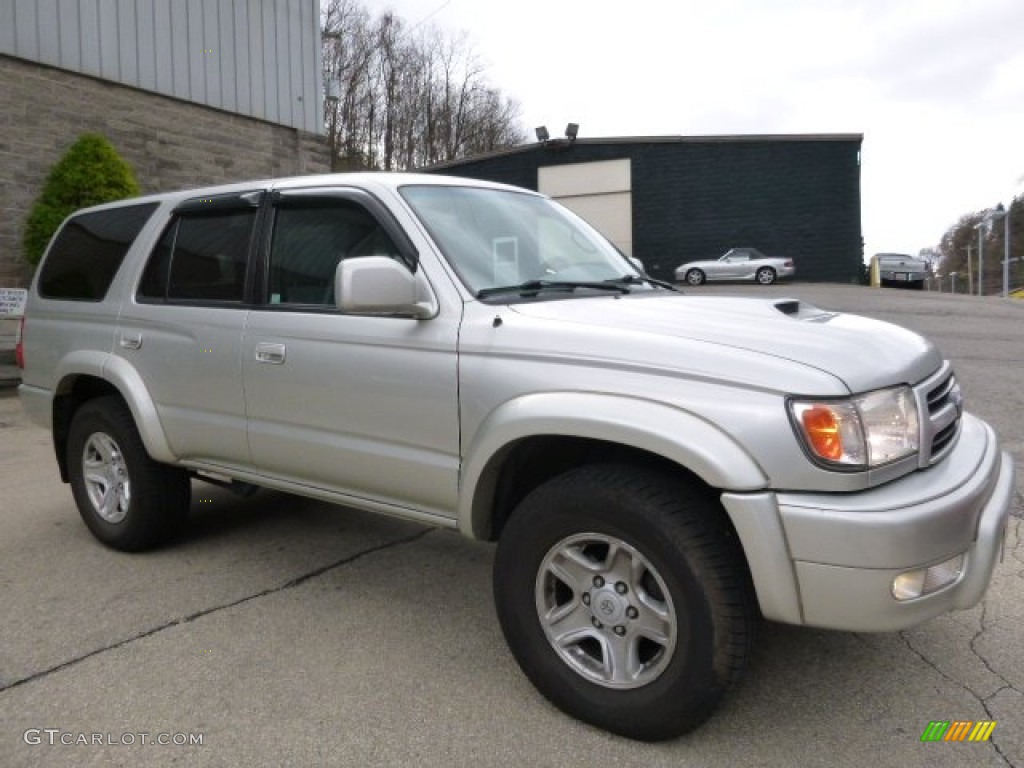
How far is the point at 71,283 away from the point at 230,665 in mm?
2599

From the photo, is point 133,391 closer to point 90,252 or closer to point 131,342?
point 131,342

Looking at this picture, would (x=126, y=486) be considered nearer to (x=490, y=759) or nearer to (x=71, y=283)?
(x=71, y=283)

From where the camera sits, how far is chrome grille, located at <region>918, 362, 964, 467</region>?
236 cm

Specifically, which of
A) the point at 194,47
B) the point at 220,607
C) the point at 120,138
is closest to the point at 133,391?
the point at 220,607

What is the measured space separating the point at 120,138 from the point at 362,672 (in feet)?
37.1

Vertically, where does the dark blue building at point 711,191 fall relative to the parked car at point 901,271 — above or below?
above

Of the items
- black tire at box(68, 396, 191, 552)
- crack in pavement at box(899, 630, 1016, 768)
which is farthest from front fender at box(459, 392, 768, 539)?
black tire at box(68, 396, 191, 552)

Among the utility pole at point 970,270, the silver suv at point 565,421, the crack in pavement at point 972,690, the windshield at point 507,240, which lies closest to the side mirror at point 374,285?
the silver suv at point 565,421

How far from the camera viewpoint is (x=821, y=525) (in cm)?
213

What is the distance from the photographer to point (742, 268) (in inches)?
1069

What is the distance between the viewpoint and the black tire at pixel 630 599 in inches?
90.2

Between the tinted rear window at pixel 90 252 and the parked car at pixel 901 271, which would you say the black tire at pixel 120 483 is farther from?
A: the parked car at pixel 901 271

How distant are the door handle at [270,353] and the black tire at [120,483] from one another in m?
1.10

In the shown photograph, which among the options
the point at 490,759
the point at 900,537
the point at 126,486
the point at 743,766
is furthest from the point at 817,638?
the point at 126,486
